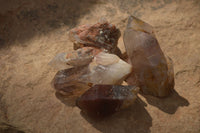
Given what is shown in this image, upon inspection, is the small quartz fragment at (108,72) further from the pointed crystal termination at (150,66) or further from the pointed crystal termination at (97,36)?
the pointed crystal termination at (97,36)

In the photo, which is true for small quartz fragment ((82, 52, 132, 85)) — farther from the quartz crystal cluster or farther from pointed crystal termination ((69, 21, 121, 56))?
pointed crystal termination ((69, 21, 121, 56))

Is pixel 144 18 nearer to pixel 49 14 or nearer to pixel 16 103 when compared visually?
pixel 49 14

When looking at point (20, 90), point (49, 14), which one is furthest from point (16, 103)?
point (49, 14)

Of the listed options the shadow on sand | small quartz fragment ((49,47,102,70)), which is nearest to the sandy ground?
the shadow on sand

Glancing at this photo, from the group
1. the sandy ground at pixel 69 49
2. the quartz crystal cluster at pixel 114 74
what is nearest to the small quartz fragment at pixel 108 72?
the quartz crystal cluster at pixel 114 74

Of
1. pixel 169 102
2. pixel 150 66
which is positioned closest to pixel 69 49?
A: pixel 150 66

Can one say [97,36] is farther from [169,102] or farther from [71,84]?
[169,102]
